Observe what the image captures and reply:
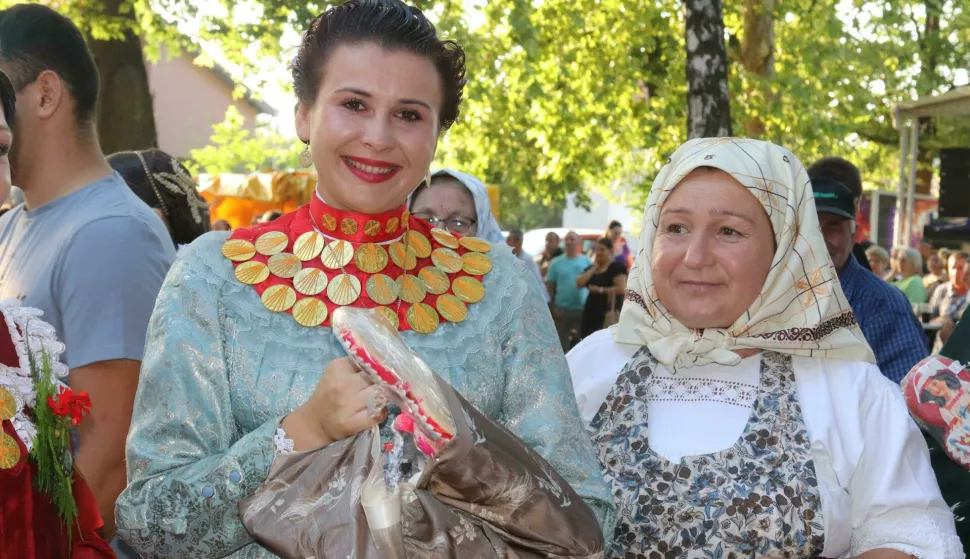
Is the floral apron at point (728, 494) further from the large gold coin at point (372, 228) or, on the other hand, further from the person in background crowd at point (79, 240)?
the person in background crowd at point (79, 240)

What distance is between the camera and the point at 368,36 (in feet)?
7.29

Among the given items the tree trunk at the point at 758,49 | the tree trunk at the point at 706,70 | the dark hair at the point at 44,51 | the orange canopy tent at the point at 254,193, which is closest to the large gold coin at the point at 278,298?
the dark hair at the point at 44,51

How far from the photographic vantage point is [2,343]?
7.28ft

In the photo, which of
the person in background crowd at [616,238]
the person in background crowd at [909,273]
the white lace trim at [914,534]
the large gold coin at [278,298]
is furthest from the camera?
the person in background crowd at [616,238]

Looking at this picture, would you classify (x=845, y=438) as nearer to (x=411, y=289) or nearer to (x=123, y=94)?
(x=411, y=289)

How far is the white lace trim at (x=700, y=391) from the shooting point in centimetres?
292

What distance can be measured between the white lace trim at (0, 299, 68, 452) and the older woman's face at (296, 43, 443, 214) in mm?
686

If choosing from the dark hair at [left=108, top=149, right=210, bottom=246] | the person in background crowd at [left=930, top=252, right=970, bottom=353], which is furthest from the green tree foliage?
the dark hair at [left=108, top=149, right=210, bottom=246]

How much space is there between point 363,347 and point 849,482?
1.55 metres

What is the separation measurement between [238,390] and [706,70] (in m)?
5.76

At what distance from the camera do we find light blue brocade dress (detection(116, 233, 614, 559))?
1987mm

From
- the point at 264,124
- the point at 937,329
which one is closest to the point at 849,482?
the point at 937,329

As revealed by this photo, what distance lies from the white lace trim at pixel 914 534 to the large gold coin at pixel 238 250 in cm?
172

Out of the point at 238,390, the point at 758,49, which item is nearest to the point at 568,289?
the point at 758,49
